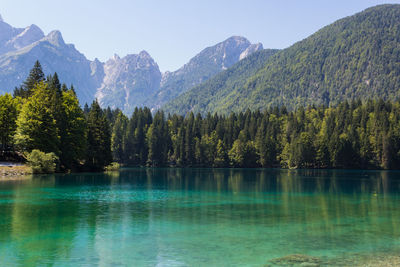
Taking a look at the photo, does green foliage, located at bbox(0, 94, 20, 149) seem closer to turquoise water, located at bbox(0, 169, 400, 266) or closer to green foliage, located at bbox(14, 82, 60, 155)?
green foliage, located at bbox(14, 82, 60, 155)

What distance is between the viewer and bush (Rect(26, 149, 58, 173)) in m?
89.6

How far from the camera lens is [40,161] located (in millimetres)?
90562

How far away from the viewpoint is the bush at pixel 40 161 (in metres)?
89.6

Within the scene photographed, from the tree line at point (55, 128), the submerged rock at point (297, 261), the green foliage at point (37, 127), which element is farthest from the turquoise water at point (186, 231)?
the tree line at point (55, 128)

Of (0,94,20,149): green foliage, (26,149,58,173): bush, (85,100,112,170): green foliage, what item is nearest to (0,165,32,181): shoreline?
(26,149,58,173): bush

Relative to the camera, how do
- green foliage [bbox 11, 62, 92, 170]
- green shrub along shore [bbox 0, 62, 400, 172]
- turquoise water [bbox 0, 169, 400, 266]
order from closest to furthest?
turquoise water [bbox 0, 169, 400, 266]
green foliage [bbox 11, 62, 92, 170]
green shrub along shore [bbox 0, 62, 400, 172]

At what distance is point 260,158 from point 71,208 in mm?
161193

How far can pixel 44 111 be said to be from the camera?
9506cm

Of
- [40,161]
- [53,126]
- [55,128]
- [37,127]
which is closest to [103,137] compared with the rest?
[55,128]

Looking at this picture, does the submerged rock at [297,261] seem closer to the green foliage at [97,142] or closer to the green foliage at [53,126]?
the green foliage at [53,126]

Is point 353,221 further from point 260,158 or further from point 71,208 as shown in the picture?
point 260,158

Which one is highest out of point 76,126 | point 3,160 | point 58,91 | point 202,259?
point 58,91

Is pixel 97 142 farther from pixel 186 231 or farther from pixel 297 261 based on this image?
pixel 297 261

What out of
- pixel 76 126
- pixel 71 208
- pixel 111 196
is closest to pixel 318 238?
pixel 71 208
